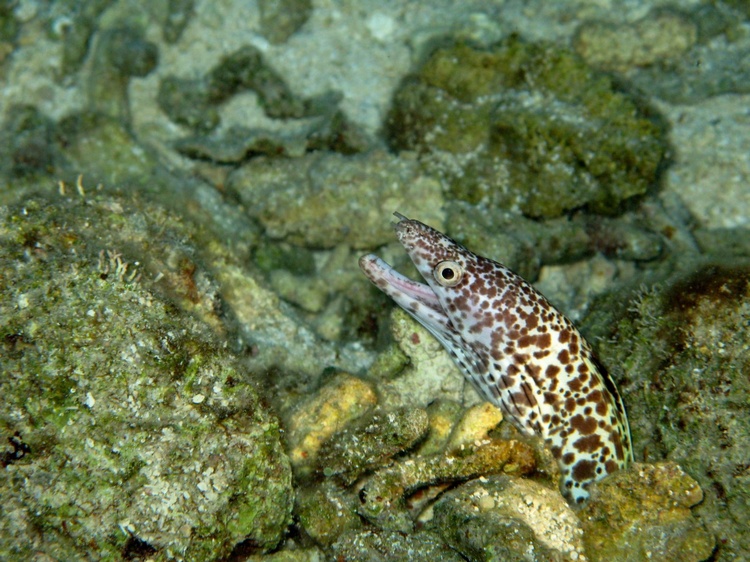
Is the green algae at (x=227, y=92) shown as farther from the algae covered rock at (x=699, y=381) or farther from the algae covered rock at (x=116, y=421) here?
the algae covered rock at (x=699, y=381)

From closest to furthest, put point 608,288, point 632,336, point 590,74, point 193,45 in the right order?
point 632,336
point 608,288
point 590,74
point 193,45

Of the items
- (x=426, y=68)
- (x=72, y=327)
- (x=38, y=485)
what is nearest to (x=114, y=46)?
(x=426, y=68)

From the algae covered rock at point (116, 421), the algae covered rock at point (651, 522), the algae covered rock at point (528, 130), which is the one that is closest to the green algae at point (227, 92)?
the algae covered rock at point (528, 130)

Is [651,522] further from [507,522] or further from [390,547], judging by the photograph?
[390,547]

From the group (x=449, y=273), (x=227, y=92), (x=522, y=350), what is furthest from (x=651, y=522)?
(x=227, y=92)

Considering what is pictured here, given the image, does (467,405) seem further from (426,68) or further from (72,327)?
(426,68)

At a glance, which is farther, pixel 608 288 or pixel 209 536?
pixel 608 288

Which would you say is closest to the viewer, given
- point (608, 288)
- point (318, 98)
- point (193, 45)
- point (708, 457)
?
point (708, 457)
